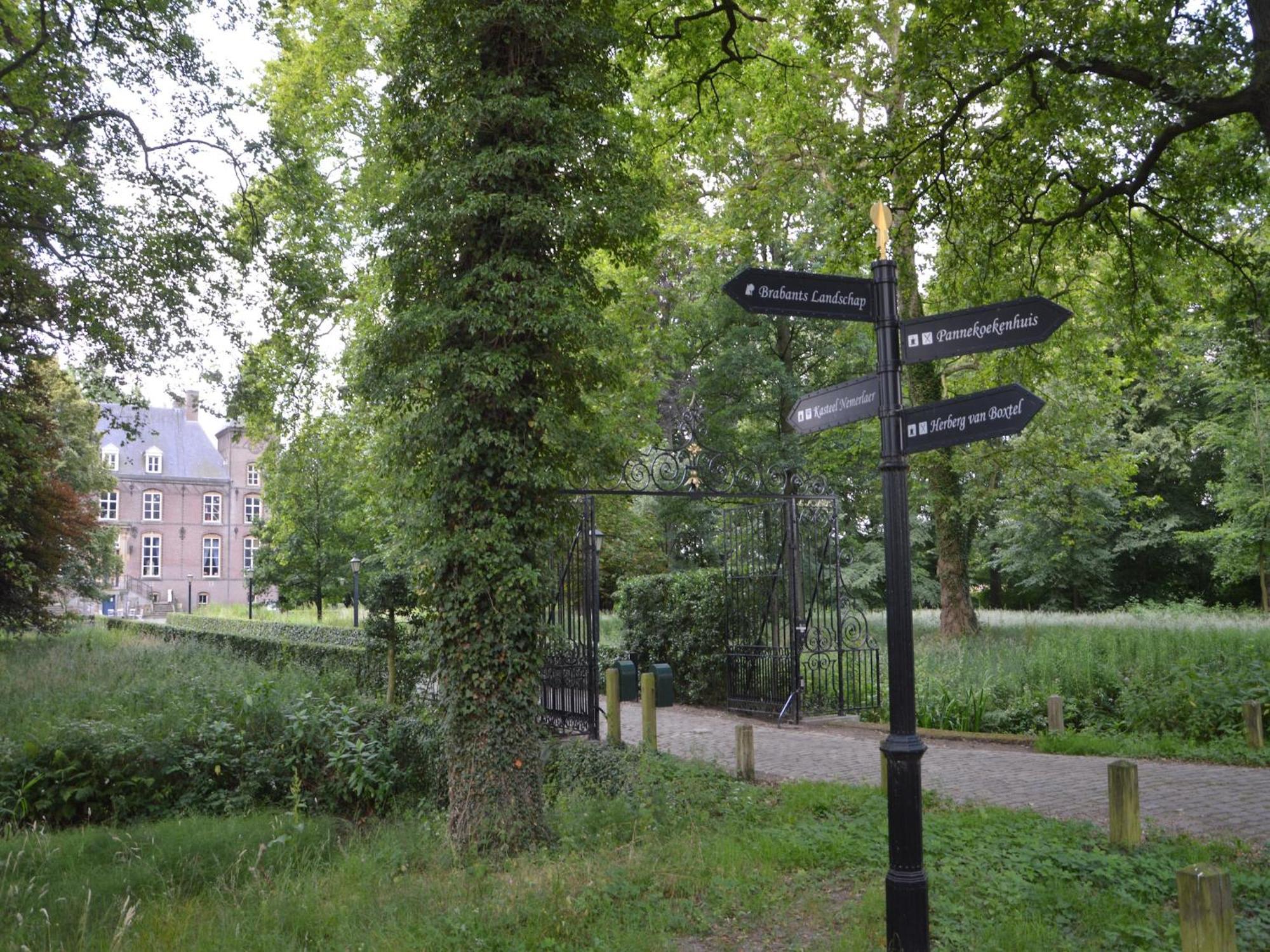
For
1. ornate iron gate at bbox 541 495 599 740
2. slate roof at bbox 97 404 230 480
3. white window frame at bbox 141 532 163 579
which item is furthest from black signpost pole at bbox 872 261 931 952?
white window frame at bbox 141 532 163 579

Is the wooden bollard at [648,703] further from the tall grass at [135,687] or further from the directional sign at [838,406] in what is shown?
the directional sign at [838,406]

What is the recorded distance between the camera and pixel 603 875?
5.62m

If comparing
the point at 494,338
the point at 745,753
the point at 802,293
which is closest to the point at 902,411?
the point at 802,293

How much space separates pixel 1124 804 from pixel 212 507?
69.2 metres

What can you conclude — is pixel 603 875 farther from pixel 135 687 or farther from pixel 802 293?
pixel 135 687

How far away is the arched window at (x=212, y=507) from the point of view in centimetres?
6612

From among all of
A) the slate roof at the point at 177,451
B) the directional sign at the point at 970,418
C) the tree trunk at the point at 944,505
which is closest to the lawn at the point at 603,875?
the directional sign at the point at 970,418

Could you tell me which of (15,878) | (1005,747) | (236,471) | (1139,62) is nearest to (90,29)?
(15,878)

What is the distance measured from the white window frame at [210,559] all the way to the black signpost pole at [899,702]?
69.7 m

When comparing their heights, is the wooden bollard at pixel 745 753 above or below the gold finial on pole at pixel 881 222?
below

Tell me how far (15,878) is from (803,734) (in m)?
8.70

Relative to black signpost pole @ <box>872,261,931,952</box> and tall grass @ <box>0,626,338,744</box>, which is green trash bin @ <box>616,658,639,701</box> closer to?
tall grass @ <box>0,626,338,744</box>

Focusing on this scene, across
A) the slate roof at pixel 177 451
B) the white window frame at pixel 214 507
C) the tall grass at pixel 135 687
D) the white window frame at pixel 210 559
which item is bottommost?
the tall grass at pixel 135 687

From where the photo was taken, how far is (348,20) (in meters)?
17.6
